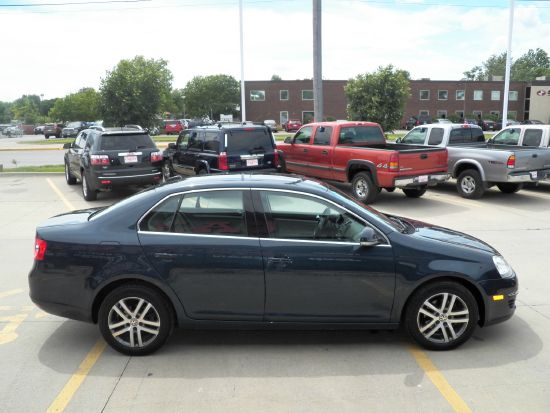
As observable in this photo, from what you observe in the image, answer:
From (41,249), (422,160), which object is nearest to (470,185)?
(422,160)

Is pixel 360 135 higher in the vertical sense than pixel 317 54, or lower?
lower

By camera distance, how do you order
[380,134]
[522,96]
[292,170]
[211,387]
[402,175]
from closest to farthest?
[211,387]
[402,175]
[380,134]
[292,170]
[522,96]

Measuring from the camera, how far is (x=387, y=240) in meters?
4.13

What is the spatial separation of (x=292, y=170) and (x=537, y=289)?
8.83 metres

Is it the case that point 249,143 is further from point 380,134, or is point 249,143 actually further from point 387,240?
point 387,240

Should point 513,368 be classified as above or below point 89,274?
below

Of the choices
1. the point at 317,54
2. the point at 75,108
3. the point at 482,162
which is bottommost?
the point at 482,162

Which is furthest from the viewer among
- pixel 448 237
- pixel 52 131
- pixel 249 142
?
pixel 52 131

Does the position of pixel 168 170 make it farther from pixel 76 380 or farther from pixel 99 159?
pixel 76 380

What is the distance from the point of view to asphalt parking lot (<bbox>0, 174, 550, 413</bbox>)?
3.49 meters

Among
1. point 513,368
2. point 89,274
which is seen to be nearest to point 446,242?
point 513,368

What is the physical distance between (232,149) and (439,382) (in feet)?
26.1

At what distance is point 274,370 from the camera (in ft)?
12.9

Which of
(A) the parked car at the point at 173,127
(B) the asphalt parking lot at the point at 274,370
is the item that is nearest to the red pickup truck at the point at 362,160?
(B) the asphalt parking lot at the point at 274,370
